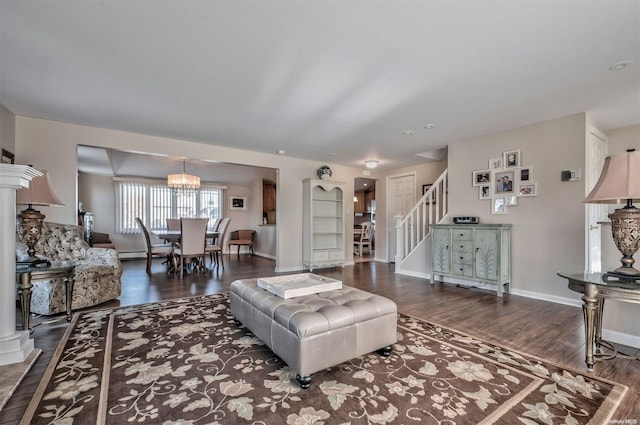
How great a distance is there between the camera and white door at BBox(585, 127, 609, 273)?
357cm

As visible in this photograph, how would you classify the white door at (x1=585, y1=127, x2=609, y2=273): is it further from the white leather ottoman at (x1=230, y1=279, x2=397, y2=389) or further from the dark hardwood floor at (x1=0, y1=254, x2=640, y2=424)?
the white leather ottoman at (x1=230, y1=279, x2=397, y2=389)

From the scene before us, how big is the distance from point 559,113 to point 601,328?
2.64 metres

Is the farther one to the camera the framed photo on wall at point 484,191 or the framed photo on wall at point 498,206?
the framed photo on wall at point 484,191

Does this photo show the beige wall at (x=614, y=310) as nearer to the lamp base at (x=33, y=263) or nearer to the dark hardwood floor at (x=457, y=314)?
the dark hardwood floor at (x=457, y=314)

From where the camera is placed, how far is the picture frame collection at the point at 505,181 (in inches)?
161

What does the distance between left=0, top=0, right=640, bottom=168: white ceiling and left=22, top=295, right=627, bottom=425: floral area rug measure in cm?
236

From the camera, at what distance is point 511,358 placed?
7.13ft

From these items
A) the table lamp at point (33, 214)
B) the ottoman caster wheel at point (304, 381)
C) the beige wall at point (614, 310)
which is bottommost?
the ottoman caster wheel at point (304, 381)

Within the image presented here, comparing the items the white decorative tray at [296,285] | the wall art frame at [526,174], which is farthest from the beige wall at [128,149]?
the wall art frame at [526,174]

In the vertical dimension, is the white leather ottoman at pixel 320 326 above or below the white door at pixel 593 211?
below

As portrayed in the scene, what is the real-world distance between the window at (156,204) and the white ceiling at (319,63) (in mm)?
4278

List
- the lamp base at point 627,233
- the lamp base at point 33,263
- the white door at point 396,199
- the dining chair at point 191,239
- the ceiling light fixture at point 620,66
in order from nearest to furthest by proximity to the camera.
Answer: the lamp base at point 627,233 < the ceiling light fixture at point 620,66 < the lamp base at point 33,263 < the dining chair at point 191,239 < the white door at point 396,199

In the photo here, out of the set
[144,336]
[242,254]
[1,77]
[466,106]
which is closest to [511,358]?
[466,106]

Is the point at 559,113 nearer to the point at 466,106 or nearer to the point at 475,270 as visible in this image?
the point at 466,106
